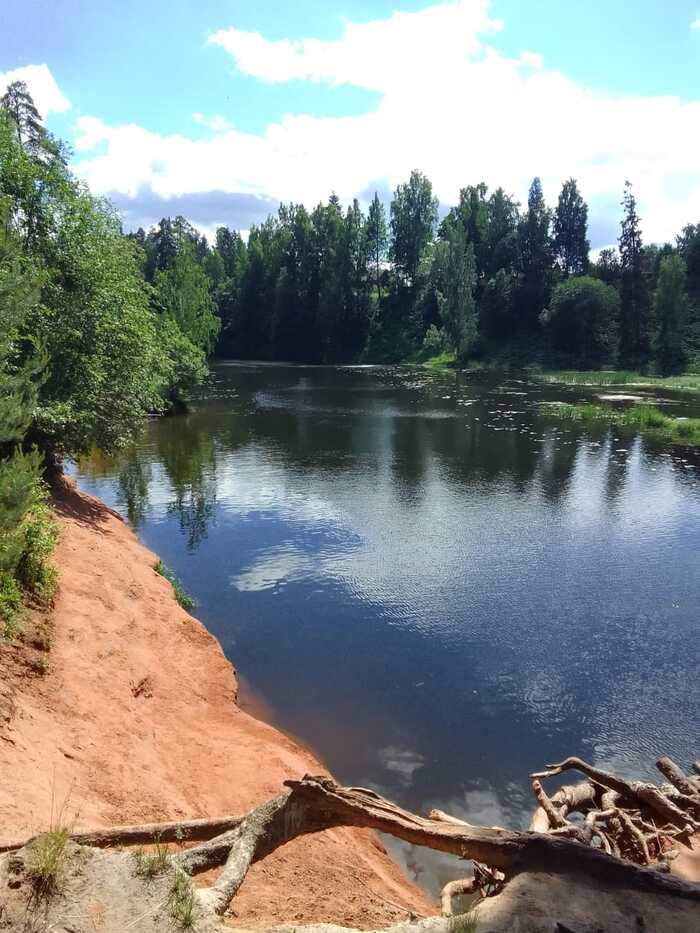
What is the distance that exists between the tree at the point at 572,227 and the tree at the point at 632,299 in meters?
13.9

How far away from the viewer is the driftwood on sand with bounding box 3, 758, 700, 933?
15.8 feet

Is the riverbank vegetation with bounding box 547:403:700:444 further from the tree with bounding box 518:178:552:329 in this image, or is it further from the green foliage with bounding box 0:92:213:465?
the tree with bounding box 518:178:552:329

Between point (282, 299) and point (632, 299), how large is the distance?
181ft

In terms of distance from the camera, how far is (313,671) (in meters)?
14.5

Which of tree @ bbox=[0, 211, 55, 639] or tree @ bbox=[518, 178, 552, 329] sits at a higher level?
tree @ bbox=[518, 178, 552, 329]

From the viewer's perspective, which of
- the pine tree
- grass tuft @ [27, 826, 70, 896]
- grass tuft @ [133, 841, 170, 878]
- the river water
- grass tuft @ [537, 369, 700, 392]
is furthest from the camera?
grass tuft @ [537, 369, 700, 392]

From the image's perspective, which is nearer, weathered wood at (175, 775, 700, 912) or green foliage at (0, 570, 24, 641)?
weathered wood at (175, 775, 700, 912)

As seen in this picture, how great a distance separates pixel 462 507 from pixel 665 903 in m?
21.7

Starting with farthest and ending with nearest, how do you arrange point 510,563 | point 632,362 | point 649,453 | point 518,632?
1. point 632,362
2. point 649,453
3. point 510,563
4. point 518,632

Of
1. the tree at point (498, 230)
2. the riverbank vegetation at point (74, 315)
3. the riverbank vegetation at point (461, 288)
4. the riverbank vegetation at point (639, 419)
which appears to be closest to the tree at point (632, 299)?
the riverbank vegetation at point (461, 288)

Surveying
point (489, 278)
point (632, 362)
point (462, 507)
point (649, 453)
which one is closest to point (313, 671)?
point (462, 507)

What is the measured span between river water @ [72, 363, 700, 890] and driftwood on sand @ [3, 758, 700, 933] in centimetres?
281

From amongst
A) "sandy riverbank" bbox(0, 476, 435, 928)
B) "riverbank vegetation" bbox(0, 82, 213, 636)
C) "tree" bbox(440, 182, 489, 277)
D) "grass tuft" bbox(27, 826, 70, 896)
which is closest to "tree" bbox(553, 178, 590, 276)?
"tree" bbox(440, 182, 489, 277)

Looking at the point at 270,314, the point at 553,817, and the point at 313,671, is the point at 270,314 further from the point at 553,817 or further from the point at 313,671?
the point at 553,817
